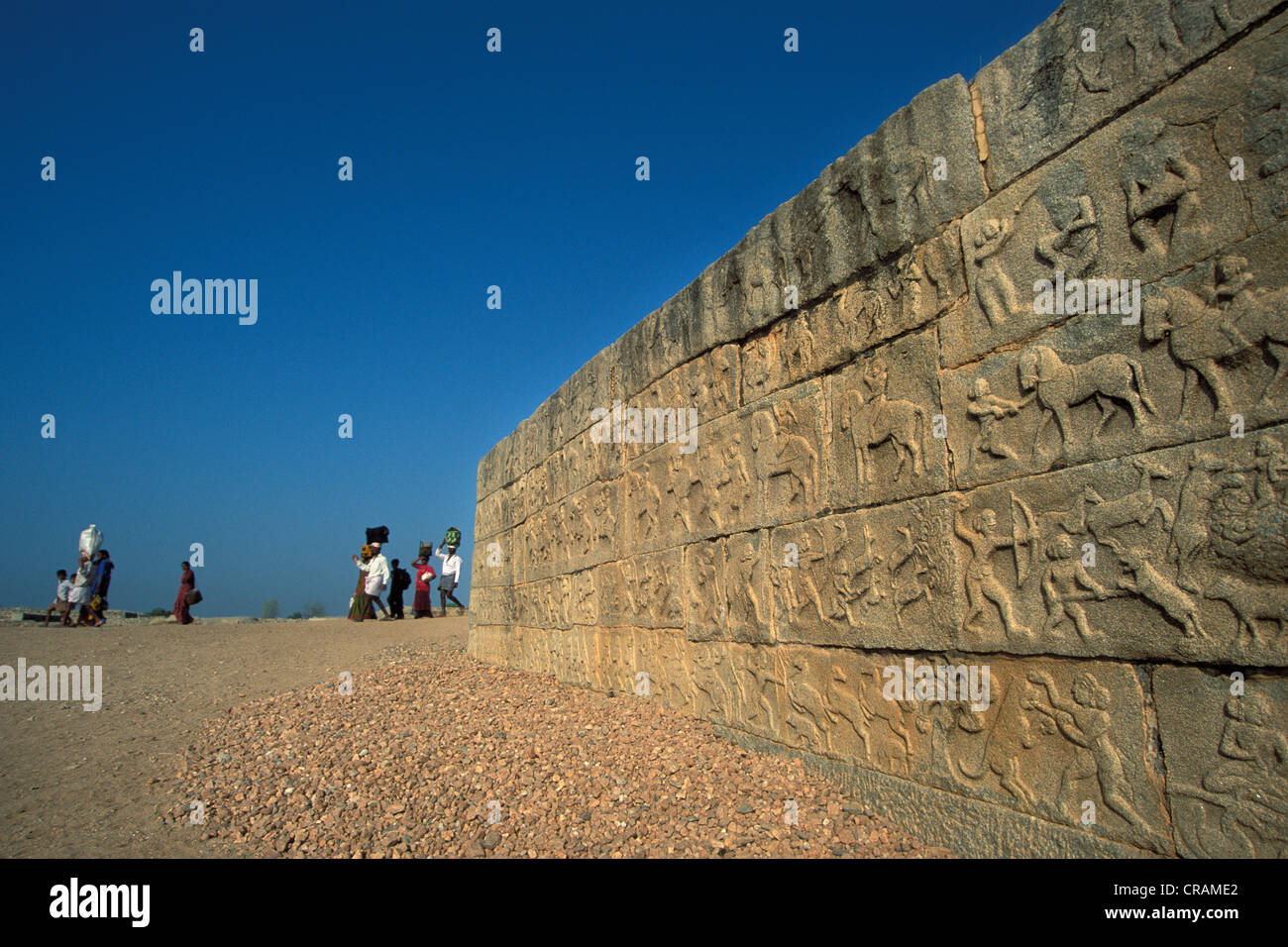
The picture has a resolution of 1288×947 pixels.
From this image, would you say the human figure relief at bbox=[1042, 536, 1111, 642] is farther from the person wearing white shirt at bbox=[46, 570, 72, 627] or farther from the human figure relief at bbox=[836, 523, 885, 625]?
the person wearing white shirt at bbox=[46, 570, 72, 627]

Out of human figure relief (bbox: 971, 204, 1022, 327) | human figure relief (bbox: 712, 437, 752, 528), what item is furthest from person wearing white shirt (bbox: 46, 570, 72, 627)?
human figure relief (bbox: 971, 204, 1022, 327)

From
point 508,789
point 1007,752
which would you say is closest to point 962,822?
point 1007,752

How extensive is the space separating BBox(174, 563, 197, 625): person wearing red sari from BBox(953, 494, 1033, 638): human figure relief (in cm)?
1374

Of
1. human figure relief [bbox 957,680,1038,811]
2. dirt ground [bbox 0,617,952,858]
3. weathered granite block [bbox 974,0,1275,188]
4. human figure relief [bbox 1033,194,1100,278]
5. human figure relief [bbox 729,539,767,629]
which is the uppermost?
weathered granite block [bbox 974,0,1275,188]

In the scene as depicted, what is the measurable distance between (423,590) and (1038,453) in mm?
13844

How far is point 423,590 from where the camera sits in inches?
591

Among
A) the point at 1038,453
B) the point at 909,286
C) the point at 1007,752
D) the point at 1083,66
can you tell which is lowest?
the point at 1007,752

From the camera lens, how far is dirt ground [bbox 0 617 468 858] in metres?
3.92

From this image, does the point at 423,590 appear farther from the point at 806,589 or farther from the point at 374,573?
the point at 806,589

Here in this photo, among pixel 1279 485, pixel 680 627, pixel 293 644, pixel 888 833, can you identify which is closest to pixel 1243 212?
pixel 1279 485

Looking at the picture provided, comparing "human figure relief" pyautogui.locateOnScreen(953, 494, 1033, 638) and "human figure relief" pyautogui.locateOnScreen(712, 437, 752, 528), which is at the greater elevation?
"human figure relief" pyautogui.locateOnScreen(712, 437, 752, 528)

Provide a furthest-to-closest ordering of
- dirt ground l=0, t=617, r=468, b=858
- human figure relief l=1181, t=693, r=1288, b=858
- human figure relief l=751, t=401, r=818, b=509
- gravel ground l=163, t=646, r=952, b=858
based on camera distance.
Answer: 1. dirt ground l=0, t=617, r=468, b=858
2. human figure relief l=751, t=401, r=818, b=509
3. gravel ground l=163, t=646, r=952, b=858
4. human figure relief l=1181, t=693, r=1288, b=858
